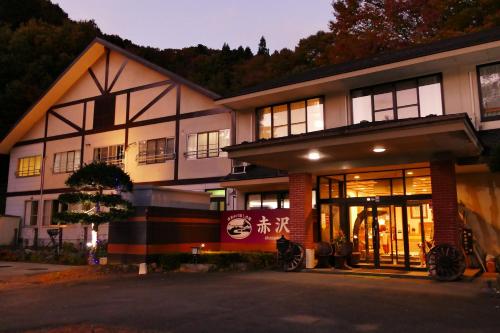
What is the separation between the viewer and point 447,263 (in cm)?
A: 1273

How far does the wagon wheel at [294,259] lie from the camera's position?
50.3 feet

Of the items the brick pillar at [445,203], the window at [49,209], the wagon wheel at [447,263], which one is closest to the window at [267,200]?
the brick pillar at [445,203]

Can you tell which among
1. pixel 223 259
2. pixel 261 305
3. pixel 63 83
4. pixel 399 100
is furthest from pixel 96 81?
pixel 261 305

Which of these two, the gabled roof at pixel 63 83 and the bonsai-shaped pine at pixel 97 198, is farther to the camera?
the gabled roof at pixel 63 83

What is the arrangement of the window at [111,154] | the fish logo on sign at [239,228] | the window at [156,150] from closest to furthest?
the fish logo on sign at [239,228] < the window at [156,150] < the window at [111,154]

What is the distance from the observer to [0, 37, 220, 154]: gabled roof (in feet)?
94.4

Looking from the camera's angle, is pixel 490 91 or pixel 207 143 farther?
pixel 207 143

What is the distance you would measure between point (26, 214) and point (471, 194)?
95.2 ft

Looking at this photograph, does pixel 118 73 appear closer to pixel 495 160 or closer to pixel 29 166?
pixel 29 166

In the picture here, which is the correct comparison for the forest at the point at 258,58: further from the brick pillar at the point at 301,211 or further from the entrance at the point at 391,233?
the entrance at the point at 391,233

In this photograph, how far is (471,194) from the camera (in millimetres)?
16391

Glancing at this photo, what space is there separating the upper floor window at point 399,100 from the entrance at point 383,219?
2458 millimetres

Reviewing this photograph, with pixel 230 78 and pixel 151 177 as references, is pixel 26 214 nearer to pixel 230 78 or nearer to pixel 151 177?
pixel 151 177

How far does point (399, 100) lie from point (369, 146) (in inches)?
187
